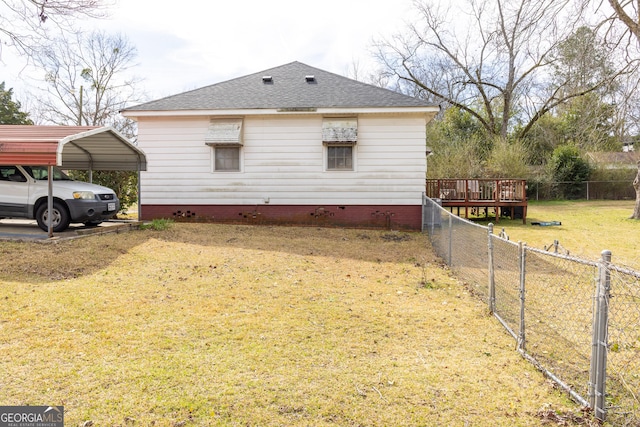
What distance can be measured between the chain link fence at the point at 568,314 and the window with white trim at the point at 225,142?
6.88m

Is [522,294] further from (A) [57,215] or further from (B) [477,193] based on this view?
(B) [477,193]

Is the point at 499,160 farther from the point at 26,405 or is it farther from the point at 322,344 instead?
the point at 26,405

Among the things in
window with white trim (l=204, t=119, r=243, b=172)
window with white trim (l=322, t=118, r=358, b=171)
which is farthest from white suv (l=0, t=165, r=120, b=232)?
window with white trim (l=322, t=118, r=358, b=171)

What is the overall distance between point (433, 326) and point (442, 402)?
1.76 m

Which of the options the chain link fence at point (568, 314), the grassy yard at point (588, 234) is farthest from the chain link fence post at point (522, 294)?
the grassy yard at point (588, 234)

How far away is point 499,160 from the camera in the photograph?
23.7 m

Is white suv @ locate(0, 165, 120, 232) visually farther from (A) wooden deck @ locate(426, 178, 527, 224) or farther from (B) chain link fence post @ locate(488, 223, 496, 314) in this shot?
(A) wooden deck @ locate(426, 178, 527, 224)

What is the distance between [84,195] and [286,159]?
5.85 metres

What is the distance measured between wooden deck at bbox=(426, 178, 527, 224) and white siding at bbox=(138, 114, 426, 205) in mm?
3305

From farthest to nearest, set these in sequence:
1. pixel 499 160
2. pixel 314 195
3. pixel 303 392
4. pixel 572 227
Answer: pixel 499 160
pixel 572 227
pixel 314 195
pixel 303 392

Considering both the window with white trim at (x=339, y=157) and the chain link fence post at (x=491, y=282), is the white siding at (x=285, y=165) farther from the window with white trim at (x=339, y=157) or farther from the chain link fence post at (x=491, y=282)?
the chain link fence post at (x=491, y=282)

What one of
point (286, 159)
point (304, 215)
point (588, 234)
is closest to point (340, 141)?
point (286, 159)

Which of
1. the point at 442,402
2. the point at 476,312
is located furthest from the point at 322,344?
the point at 476,312

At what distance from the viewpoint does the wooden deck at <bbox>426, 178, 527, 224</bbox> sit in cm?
1596
